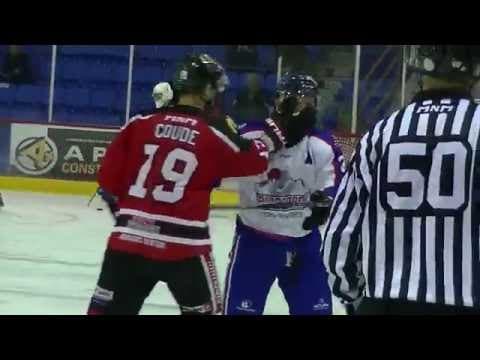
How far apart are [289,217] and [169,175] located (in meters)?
0.73

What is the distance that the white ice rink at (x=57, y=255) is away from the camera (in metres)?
4.25

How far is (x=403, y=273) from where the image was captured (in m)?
1.79

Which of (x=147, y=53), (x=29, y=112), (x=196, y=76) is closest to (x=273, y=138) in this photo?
(x=196, y=76)

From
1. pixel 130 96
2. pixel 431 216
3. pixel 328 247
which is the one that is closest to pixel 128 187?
pixel 328 247

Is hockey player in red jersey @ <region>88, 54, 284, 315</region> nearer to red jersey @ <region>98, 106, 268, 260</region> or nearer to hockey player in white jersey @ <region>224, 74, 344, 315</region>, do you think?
red jersey @ <region>98, 106, 268, 260</region>

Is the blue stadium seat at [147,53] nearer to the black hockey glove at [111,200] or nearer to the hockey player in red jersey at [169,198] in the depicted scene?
the black hockey glove at [111,200]

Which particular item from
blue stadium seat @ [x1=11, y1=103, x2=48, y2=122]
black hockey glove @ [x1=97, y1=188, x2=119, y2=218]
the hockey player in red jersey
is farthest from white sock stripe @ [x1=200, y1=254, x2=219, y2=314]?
blue stadium seat @ [x1=11, y1=103, x2=48, y2=122]

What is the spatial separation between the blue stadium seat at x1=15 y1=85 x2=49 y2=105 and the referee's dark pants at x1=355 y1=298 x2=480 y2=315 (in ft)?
32.3

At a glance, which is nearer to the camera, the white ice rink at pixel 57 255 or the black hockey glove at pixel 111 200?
the black hockey glove at pixel 111 200

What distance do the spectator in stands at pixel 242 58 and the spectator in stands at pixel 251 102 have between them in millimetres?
580

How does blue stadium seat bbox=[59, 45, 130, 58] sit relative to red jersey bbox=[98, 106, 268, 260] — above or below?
above

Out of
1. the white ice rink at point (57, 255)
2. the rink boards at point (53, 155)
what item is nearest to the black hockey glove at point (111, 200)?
the white ice rink at point (57, 255)

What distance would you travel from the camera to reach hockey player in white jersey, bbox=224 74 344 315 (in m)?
3.26
